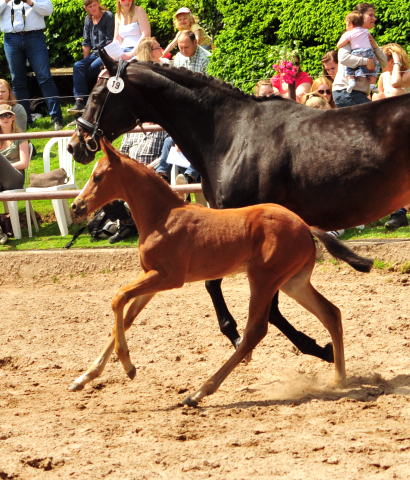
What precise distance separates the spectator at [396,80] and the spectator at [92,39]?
170 inches

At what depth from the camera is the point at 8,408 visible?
414 cm

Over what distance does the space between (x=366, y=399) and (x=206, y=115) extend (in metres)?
2.15

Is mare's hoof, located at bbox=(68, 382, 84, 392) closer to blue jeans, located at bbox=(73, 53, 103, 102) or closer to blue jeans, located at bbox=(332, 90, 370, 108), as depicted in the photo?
blue jeans, located at bbox=(332, 90, 370, 108)

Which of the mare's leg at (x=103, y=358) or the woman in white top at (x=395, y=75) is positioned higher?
the woman in white top at (x=395, y=75)

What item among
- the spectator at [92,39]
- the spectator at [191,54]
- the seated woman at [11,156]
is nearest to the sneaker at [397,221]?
the spectator at [191,54]

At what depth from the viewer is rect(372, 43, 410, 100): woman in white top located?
7.44 meters

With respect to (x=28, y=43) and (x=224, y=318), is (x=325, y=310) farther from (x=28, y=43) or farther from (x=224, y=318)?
(x=28, y=43)

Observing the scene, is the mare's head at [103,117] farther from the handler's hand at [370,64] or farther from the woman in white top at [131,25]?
the woman in white top at [131,25]

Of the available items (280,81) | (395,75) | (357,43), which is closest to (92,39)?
(280,81)

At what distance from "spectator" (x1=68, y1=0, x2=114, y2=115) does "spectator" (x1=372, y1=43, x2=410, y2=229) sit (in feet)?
14.1

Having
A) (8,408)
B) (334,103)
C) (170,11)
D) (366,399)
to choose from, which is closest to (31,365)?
(8,408)

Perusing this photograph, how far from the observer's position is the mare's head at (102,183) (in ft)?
13.8

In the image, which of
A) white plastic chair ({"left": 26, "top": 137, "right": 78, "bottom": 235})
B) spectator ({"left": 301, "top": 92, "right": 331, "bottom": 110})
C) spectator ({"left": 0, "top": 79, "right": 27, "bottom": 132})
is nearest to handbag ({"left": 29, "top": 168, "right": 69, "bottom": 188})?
white plastic chair ({"left": 26, "top": 137, "right": 78, "bottom": 235})

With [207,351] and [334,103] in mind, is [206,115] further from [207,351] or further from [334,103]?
[334,103]
